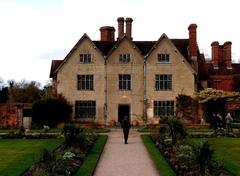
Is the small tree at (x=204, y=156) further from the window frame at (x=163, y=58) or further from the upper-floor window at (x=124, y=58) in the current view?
the upper-floor window at (x=124, y=58)

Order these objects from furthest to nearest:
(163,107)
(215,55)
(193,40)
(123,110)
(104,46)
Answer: (215,55)
(193,40)
(104,46)
(123,110)
(163,107)

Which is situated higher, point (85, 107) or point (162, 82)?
point (162, 82)

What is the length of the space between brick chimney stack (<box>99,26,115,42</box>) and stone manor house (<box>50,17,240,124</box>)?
4.82 m

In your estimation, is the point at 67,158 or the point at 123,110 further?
the point at 123,110

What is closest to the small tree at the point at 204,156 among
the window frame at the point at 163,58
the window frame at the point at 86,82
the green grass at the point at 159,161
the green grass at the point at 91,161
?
the green grass at the point at 159,161

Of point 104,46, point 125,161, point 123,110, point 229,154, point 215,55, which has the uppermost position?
point 104,46

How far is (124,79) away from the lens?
156 ft

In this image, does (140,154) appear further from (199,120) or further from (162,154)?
(199,120)

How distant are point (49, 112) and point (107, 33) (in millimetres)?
12068

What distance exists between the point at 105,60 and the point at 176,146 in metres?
25.4

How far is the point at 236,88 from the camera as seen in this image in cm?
5734

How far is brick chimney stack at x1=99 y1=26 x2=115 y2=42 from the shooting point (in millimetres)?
52094

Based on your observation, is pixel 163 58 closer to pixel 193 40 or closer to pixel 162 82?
pixel 162 82

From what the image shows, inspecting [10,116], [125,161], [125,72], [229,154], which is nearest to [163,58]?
[125,72]
